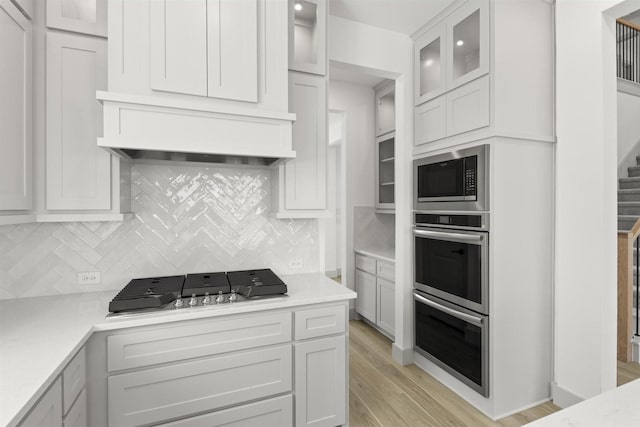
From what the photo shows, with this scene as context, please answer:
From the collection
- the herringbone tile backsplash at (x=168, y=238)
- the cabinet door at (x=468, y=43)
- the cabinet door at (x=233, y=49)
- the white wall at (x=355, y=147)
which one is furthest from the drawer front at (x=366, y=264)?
the cabinet door at (x=233, y=49)

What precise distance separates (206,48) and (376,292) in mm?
2770

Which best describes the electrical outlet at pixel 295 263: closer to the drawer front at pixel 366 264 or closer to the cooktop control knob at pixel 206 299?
the cooktop control knob at pixel 206 299

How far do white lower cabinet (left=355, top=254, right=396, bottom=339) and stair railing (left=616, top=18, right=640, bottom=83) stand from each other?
13.9 feet

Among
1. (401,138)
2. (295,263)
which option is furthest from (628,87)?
(295,263)

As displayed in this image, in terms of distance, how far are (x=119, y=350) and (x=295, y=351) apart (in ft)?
2.83

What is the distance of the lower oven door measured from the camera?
7.24ft

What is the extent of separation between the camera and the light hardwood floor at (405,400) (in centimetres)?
215

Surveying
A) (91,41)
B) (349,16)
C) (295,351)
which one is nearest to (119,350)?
(295,351)

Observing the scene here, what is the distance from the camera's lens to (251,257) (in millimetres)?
2273

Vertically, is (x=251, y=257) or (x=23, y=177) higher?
(x=23, y=177)

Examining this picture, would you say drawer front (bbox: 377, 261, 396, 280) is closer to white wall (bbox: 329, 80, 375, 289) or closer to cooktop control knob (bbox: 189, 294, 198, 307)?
Result: white wall (bbox: 329, 80, 375, 289)

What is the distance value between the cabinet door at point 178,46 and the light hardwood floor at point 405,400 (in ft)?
7.50

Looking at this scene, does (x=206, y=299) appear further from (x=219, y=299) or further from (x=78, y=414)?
(x=78, y=414)

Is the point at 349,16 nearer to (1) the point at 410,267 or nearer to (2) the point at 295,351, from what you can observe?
(1) the point at 410,267
